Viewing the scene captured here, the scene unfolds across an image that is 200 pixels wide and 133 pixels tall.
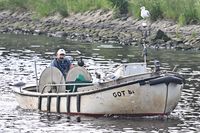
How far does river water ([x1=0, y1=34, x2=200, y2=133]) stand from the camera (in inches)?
961

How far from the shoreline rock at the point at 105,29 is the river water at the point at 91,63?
91.2 inches

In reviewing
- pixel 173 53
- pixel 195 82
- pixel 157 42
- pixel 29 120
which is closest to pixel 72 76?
pixel 29 120

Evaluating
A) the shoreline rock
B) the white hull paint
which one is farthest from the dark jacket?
the shoreline rock

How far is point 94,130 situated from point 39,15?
56559mm

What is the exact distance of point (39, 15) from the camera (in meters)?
79.6

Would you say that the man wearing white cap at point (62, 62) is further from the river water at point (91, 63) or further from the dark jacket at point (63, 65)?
the river water at point (91, 63)

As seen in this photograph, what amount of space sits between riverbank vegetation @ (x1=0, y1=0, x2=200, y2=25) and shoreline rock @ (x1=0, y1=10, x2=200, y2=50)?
74cm

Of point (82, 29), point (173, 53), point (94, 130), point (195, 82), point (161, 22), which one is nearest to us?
point (94, 130)

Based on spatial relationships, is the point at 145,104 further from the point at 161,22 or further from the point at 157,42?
the point at 161,22

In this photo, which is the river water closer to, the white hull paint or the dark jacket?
the white hull paint

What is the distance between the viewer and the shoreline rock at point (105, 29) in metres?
54.9

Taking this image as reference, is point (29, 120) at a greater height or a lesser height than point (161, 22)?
lesser

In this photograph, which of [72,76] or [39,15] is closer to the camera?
[72,76]

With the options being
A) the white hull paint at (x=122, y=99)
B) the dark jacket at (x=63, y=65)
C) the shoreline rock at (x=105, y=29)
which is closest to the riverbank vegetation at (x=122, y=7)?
the shoreline rock at (x=105, y=29)
